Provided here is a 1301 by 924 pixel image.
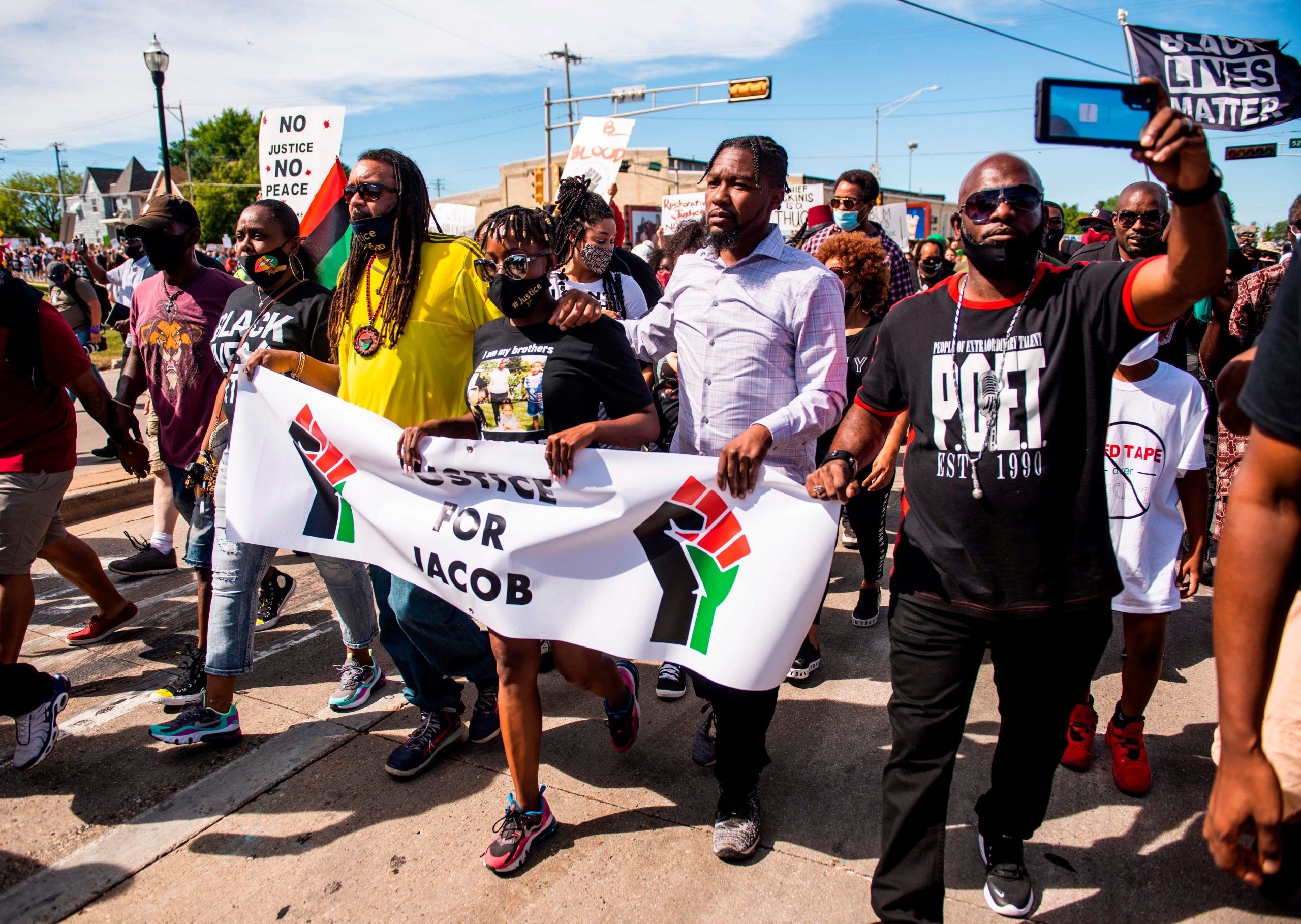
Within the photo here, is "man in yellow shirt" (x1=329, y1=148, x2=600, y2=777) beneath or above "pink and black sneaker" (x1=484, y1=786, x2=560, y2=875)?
above

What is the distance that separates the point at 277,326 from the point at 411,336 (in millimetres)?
779

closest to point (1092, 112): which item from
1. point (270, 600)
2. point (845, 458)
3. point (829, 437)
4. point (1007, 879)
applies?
point (845, 458)

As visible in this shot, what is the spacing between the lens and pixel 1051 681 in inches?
86.2

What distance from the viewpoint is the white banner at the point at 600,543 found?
2.40 meters

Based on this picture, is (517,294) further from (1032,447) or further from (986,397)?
(1032,447)

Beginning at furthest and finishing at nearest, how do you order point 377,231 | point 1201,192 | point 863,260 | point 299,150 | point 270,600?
point 299,150
point 270,600
point 863,260
point 377,231
point 1201,192

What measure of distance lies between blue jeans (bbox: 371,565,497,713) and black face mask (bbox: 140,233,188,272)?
188cm

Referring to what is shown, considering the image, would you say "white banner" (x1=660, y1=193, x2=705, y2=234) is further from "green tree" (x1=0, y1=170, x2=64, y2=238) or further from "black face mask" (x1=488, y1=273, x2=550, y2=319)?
"green tree" (x1=0, y1=170, x2=64, y2=238)

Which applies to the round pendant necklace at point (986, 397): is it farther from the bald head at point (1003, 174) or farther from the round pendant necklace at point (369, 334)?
the round pendant necklace at point (369, 334)

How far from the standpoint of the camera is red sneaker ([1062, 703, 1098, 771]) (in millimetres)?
3074

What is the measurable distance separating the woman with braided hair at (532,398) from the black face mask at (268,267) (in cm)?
122

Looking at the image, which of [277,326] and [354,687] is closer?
[277,326]

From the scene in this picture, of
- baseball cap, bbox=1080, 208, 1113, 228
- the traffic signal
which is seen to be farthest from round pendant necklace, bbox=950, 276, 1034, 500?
the traffic signal

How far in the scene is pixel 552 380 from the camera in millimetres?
2570
